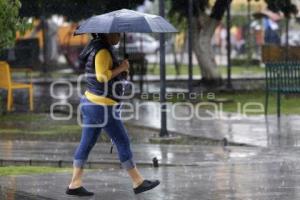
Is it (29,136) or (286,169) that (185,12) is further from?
(286,169)

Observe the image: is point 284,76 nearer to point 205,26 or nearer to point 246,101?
point 246,101

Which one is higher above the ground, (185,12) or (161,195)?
(185,12)

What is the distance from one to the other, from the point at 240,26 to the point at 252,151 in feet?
127

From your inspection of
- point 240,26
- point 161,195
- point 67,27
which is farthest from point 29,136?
point 240,26

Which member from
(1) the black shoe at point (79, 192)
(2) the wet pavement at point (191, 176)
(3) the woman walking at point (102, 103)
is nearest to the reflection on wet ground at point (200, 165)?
(2) the wet pavement at point (191, 176)

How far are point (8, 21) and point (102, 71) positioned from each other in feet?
7.95

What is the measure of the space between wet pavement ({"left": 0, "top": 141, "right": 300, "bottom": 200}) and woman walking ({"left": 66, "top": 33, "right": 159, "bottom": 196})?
32cm

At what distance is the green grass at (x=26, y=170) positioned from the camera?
A: 39.1ft

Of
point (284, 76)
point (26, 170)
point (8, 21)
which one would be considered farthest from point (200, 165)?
point (284, 76)

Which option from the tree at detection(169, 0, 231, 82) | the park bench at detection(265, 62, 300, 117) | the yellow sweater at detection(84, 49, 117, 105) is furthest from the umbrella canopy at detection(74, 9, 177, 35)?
the tree at detection(169, 0, 231, 82)

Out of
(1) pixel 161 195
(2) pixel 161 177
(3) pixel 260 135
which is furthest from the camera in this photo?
(3) pixel 260 135

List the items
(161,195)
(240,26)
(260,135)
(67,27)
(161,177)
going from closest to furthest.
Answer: (161,195) → (161,177) → (260,135) → (67,27) → (240,26)

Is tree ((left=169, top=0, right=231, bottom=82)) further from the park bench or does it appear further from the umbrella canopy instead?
the umbrella canopy

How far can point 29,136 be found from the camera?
16.2m
